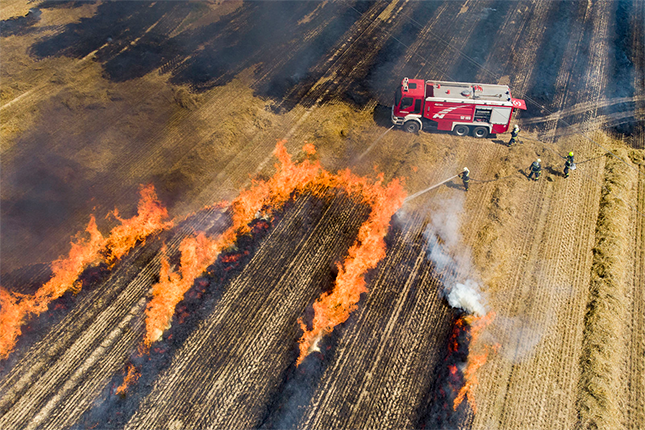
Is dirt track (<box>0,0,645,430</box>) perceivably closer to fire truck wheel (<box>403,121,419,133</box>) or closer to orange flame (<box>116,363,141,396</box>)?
orange flame (<box>116,363,141,396</box>)

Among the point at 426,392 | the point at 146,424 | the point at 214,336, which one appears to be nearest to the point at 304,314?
the point at 214,336

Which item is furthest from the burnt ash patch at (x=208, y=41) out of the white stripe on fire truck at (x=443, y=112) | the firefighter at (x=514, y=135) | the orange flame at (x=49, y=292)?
the firefighter at (x=514, y=135)

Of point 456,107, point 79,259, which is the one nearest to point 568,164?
point 456,107

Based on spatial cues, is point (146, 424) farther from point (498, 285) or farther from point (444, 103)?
point (444, 103)

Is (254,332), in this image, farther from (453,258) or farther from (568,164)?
(568,164)

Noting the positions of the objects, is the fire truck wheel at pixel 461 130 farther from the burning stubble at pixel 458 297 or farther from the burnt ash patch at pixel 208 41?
the burnt ash patch at pixel 208 41

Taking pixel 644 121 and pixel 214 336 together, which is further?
pixel 644 121
